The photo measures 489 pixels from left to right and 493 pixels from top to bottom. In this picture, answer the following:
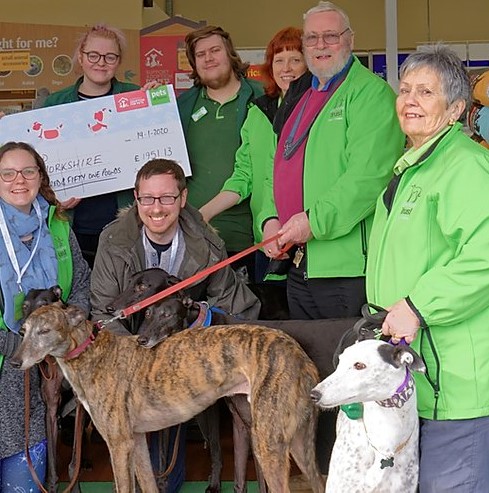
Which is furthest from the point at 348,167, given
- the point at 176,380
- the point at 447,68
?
the point at 176,380

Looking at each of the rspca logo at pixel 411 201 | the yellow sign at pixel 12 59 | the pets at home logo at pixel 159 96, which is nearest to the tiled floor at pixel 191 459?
the pets at home logo at pixel 159 96

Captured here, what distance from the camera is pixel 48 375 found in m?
3.08

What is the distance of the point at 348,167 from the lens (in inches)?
112

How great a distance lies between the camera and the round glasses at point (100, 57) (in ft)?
12.5

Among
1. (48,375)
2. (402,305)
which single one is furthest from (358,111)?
(48,375)

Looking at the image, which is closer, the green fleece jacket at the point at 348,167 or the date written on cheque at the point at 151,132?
the green fleece jacket at the point at 348,167

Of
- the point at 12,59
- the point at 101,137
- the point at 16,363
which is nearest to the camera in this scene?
the point at 16,363

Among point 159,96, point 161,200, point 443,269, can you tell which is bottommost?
point 443,269

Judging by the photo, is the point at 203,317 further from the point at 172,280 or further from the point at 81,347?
the point at 81,347

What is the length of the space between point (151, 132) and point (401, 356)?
224cm

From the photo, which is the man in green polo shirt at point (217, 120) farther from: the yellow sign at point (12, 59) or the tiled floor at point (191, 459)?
the yellow sign at point (12, 59)

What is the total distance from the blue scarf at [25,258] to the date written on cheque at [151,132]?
93 centimetres

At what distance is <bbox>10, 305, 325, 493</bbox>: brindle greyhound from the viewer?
2.62 metres

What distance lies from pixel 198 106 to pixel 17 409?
1.60 meters
